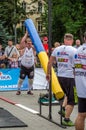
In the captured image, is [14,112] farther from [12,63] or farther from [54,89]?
[12,63]

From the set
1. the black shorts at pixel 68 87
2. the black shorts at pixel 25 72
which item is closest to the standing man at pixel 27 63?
the black shorts at pixel 25 72

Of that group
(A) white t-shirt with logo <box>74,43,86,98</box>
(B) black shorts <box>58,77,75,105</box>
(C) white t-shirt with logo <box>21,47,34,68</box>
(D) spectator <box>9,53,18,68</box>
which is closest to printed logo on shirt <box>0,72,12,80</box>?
(C) white t-shirt with logo <box>21,47,34,68</box>

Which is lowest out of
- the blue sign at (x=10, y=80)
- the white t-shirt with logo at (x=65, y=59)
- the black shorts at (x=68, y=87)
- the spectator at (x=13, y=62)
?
the blue sign at (x=10, y=80)

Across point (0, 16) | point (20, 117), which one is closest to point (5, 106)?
point (20, 117)

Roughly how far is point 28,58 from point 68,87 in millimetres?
5415

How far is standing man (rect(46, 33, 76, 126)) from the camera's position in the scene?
392 inches

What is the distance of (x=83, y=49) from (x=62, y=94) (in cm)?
246

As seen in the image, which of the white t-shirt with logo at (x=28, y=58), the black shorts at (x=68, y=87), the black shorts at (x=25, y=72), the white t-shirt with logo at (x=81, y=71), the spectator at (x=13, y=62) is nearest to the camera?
the white t-shirt with logo at (x=81, y=71)

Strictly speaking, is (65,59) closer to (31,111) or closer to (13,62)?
(31,111)

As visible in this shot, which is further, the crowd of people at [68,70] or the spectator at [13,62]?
the spectator at [13,62]

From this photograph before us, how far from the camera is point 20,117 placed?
11.0 m

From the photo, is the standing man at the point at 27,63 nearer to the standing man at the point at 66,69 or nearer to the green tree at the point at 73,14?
the standing man at the point at 66,69

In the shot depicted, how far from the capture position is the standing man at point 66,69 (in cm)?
995

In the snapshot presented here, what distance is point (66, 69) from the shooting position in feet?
33.5
